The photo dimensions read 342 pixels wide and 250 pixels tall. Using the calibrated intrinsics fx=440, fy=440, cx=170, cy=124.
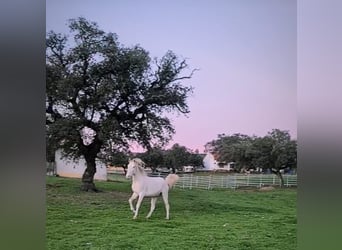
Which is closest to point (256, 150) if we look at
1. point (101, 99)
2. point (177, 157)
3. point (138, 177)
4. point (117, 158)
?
point (177, 157)

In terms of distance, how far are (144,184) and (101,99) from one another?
61cm

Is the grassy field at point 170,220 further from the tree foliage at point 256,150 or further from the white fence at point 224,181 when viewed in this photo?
the tree foliage at point 256,150

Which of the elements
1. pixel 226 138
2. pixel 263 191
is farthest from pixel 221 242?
pixel 226 138

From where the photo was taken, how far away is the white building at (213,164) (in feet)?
9.00

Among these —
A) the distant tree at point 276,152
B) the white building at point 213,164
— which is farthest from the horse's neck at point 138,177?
the distant tree at point 276,152

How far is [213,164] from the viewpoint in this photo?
9.05ft

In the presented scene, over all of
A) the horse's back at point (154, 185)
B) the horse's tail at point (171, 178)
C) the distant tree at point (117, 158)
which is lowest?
the horse's back at point (154, 185)

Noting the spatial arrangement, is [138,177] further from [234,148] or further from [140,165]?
[234,148]

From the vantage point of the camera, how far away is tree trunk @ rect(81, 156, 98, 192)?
2.82 m

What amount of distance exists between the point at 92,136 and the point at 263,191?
3.73 feet

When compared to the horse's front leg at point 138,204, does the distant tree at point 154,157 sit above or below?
above
